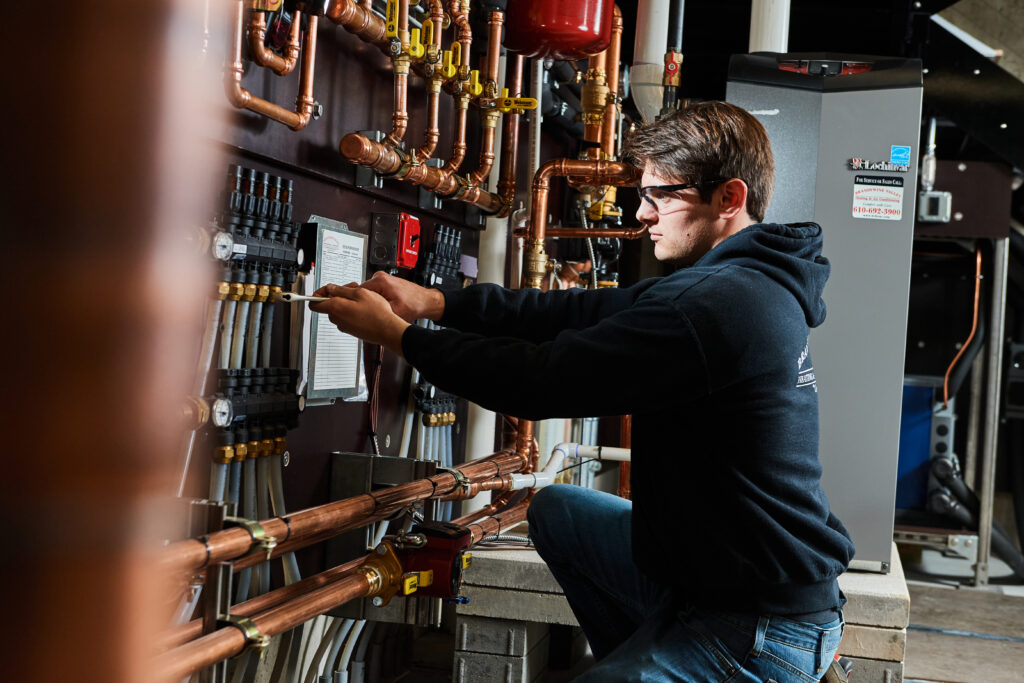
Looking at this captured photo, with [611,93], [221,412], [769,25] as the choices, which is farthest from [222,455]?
[769,25]

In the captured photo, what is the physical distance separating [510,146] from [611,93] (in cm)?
46

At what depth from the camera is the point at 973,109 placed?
14.1 feet

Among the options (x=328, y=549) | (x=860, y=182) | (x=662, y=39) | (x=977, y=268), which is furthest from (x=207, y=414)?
(x=977, y=268)

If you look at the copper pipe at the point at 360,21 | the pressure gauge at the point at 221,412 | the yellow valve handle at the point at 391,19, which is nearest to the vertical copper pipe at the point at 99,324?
the pressure gauge at the point at 221,412

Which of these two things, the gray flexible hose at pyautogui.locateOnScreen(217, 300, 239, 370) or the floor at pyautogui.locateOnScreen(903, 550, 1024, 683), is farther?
the floor at pyautogui.locateOnScreen(903, 550, 1024, 683)

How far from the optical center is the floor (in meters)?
2.98

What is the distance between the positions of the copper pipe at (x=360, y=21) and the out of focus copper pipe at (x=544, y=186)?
734 mm

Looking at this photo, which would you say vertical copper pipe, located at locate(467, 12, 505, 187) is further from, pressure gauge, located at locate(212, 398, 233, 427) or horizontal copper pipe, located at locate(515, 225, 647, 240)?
pressure gauge, located at locate(212, 398, 233, 427)

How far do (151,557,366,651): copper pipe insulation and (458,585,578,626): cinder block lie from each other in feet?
2.01

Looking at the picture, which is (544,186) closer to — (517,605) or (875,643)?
(517,605)

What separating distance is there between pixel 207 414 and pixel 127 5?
1236mm

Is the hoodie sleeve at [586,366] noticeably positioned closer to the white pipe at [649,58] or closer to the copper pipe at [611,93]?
the copper pipe at [611,93]

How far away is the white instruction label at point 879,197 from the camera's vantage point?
7.49 feet

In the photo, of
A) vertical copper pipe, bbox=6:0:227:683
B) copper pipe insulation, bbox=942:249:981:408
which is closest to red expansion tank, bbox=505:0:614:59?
vertical copper pipe, bbox=6:0:227:683
